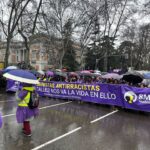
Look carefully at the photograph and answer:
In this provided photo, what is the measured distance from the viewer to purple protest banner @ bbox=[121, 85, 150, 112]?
1107 centimetres

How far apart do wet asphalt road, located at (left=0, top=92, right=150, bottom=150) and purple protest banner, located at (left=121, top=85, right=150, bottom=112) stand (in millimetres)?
335

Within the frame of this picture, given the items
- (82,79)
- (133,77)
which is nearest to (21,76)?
(133,77)

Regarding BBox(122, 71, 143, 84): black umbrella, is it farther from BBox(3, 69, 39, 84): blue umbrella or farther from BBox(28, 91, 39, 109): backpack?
BBox(3, 69, 39, 84): blue umbrella

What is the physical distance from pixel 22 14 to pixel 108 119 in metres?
19.2

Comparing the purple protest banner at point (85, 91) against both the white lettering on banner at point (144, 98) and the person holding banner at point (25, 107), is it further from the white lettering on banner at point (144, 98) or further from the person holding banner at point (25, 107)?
the person holding banner at point (25, 107)

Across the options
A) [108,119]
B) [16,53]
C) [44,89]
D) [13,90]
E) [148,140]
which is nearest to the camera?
[148,140]

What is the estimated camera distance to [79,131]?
802 cm

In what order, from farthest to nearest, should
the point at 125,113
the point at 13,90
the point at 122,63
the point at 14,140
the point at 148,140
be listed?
the point at 122,63, the point at 13,90, the point at 125,113, the point at 148,140, the point at 14,140

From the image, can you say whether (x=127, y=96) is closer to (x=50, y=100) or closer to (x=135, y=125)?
(x=135, y=125)

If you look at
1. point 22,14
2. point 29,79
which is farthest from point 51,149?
point 22,14

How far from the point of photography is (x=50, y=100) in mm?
14609

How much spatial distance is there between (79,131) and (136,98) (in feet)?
14.4

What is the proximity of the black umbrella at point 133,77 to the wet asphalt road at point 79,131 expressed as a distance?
3354mm

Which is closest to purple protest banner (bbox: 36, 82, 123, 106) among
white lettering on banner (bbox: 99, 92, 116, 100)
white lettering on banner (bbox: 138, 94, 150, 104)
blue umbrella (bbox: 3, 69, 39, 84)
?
white lettering on banner (bbox: 99, 92, 116, 100)
